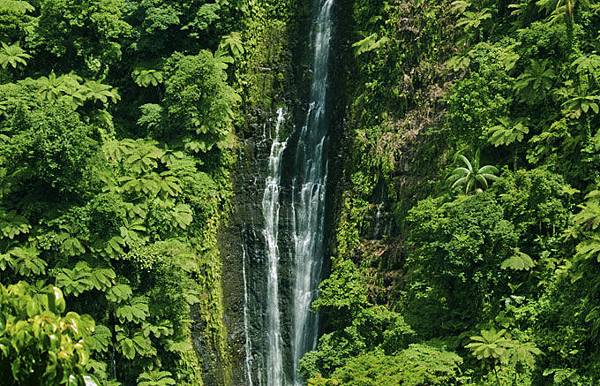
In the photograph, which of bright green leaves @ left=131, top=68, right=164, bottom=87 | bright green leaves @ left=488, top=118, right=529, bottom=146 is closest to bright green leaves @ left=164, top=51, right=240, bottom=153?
bright green leaves @ left=131, top=68, right=164, bottom=87

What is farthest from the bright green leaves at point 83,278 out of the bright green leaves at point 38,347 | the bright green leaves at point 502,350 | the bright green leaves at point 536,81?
the bright green leaves at point 38,347

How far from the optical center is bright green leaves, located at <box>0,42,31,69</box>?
970 inches

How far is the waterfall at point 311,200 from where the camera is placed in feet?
86.3

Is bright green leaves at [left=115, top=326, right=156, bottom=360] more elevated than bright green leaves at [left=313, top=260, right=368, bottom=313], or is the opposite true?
bright green leaves at [left=313, top=260, right=368, bottom=313]

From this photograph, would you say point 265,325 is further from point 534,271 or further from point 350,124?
point 534,271

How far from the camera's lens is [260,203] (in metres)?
27.3

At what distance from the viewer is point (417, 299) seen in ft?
74.8

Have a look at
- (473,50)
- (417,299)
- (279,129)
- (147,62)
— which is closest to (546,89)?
(473,50)

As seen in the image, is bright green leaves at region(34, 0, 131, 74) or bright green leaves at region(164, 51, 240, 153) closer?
bright green leaves at region(34, 0, 131, 74)

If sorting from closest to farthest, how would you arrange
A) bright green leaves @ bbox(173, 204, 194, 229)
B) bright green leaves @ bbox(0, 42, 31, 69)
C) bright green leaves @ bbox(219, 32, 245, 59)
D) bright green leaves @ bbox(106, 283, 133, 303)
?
bright green leaves @ bbox(106, 283, 133, 303), bright green leaves @ bbox(0, 42, 31, 69), bright green leaves @ bbox(173, 204, 194, 229), bright green leaves @ bbox(219, 32, 245, 59)

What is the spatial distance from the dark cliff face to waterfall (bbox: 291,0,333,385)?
169 mm

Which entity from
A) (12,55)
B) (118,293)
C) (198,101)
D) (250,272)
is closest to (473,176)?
(250,272)

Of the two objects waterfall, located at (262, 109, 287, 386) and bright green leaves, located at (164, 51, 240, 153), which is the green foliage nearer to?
waterfall, located at (262, 109, 287, 386)

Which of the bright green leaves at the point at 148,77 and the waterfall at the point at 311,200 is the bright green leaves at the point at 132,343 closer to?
the waterfall at the point at 311,200
